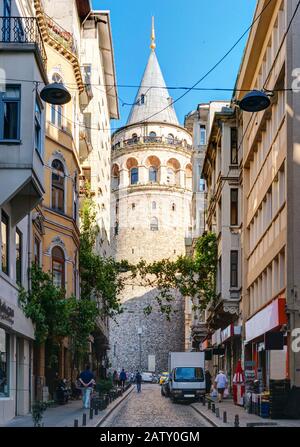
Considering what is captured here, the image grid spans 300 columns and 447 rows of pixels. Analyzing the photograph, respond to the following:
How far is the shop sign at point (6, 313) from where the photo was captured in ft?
76.2

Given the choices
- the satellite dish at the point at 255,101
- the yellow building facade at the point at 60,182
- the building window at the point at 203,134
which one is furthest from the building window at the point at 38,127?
the building window at the point at 203,134

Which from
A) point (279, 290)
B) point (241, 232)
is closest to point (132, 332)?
point (241, 232)

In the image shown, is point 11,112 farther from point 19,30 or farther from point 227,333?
point 227,333

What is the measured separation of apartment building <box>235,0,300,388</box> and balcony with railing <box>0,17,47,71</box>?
7155 millimetres

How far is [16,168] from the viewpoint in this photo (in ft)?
76.5

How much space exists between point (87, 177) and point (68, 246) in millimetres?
15792

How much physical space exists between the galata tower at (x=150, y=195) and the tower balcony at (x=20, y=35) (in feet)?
264

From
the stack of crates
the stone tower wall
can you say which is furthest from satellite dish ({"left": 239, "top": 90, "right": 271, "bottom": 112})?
the stone tower wall

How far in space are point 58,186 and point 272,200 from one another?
9.73 m

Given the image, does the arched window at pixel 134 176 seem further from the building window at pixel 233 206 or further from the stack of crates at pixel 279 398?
the stack of crates at pixel 279 398

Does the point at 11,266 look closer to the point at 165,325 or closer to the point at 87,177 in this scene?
the point at 87,177

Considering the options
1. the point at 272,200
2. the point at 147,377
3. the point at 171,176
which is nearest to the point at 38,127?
the point at 272,200

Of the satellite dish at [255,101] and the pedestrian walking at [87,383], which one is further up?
the satellite dish at [255,101]

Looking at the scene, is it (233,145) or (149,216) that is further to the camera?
(149,216)
